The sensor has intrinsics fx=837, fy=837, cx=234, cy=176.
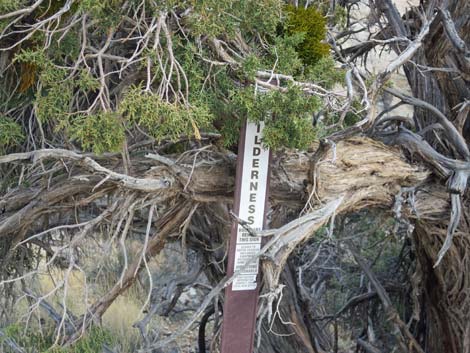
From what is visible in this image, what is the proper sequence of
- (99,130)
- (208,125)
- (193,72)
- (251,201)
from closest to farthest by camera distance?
(99,130) < (193,72) < (208,125) < (251,201)

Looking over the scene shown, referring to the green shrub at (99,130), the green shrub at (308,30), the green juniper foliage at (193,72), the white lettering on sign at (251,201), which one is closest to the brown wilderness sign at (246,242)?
the white lettering on sign at (251,201)

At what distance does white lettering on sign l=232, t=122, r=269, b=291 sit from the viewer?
3.87 metres

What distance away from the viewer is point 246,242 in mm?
3984

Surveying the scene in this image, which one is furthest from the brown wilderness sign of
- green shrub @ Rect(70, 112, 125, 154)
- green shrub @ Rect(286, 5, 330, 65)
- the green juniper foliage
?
green shrub @ Rect(70, 112, 125, 154)

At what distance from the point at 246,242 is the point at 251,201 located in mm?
198

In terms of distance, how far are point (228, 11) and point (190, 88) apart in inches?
15.1

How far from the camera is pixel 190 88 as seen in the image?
3803 millimetres

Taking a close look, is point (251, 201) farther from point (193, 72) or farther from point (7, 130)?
point (7, 130)

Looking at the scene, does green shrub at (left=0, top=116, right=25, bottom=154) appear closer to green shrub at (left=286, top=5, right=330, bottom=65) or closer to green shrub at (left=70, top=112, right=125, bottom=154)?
green shrub at (left=70, top=112, right=125, bottom=154)

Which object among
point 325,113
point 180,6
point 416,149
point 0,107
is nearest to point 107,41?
point 180,6

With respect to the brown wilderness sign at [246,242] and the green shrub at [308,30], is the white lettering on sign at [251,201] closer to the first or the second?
the brown wilderness sign at [246,242]

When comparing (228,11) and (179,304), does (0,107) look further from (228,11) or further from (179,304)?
(179,304)

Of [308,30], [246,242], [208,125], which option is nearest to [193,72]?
[208,125]

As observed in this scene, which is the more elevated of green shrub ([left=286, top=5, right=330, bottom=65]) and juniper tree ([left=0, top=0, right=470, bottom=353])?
green shrub ([left=286, top=5, right=330, bottom=65])
